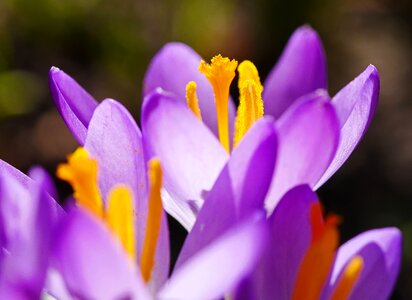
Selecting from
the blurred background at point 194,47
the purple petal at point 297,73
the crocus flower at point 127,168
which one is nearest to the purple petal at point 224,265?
the crocus flower at point 127,168

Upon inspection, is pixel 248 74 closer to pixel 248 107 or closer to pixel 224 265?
pixel 248 107

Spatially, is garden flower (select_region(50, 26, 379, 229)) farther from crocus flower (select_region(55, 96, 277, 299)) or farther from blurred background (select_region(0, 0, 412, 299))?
blurred background (select_region(0, 0, 412, 299))

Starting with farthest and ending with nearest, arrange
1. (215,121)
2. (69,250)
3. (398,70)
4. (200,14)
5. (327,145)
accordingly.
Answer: (398,70) < (200,14) < (215,121) < (327,145) < (69,250)

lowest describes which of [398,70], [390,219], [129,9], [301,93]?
[390,219]

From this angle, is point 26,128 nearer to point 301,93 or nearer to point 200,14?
point 200,14

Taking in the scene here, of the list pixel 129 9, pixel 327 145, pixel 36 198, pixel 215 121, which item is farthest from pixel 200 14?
pixel 36 198

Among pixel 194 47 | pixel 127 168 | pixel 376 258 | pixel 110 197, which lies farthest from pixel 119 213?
pixel 194 47
